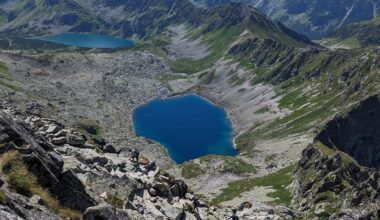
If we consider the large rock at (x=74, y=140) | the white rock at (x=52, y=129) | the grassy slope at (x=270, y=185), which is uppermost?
the white rock at (x=52, y=129)

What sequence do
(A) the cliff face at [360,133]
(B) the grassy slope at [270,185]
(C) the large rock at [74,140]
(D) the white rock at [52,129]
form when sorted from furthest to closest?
(A) the cliff face at [360,133] → (B) the grassy slope at [270,185] → (D) the white rock at [52,129] → (C) the large rock at [74,140]

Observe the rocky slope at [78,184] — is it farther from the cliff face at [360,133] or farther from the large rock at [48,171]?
the cliff face at [360,133]

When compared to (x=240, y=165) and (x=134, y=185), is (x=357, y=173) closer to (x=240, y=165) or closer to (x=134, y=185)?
(x=240, y=165)

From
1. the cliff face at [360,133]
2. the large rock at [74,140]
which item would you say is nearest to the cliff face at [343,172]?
the cliff face at [360,133]

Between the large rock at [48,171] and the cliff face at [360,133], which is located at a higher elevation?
the large rock at [48,171]

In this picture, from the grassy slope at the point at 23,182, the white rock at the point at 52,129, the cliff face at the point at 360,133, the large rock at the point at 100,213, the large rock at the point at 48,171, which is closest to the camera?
the grassy slope at the point at 23,182

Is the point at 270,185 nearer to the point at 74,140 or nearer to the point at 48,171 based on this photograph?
the point at 74,140

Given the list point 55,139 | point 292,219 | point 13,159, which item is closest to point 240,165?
point 292,219
